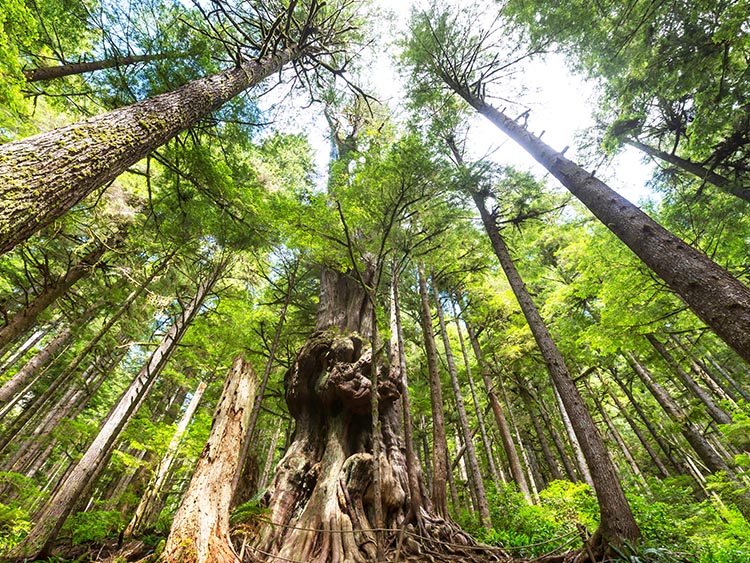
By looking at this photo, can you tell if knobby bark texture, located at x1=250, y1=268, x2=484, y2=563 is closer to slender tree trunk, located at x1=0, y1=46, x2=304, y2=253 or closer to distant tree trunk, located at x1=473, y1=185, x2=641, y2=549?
distant tree trunk, located at x1=473, y1=185, x2=641, y2=549

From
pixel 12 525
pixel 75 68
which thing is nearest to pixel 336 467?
pixel 12 525

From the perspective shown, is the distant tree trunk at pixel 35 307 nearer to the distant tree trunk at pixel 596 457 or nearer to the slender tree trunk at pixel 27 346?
the distant tree trunk at pixel 596 457

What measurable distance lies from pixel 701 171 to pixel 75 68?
14.0 m

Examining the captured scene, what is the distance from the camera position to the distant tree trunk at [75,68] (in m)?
5.08

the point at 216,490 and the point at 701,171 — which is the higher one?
the point at 701,171

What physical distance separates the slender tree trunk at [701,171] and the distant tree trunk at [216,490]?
907 centimetres

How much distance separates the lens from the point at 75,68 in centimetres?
580

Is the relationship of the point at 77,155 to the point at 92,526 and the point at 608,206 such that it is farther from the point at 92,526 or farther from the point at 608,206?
the point at 608,206

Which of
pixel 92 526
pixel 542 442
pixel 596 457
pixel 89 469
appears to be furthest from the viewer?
pixel 542 442

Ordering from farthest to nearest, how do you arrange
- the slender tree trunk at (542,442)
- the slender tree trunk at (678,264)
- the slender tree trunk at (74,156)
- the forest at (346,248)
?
the slender tree trunk at (542,442) → the forest at (346,248) → the slender tree trunk at (678,264) → the slender tree trunk at (74,156)

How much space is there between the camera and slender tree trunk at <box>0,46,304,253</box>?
216cm

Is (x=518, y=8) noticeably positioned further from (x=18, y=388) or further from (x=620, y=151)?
(x=18, y=388)

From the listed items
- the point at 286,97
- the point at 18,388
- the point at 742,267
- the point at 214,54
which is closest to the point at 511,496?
the point at 742,267

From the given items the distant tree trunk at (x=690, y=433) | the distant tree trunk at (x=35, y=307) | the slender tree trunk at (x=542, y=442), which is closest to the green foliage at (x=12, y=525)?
the distant tree trunk at (x=35, y=307)
